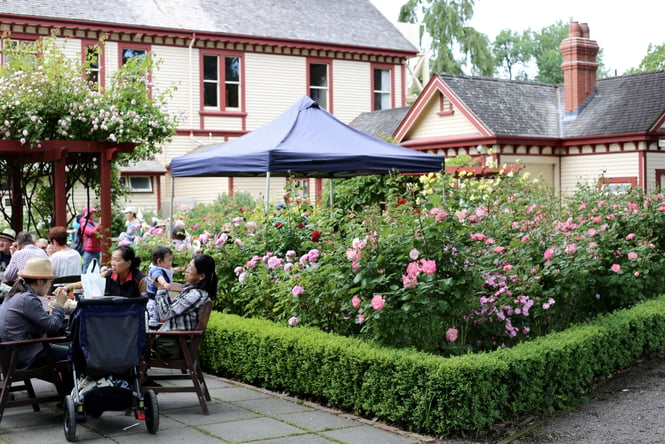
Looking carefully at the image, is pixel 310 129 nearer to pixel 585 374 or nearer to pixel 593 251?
pixel 593 251

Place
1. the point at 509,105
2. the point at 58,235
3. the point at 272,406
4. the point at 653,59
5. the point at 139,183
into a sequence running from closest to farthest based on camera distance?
the point at 272,406
the point at 58,235
the point at 509,105
the point at 139,183
the point at 653,59

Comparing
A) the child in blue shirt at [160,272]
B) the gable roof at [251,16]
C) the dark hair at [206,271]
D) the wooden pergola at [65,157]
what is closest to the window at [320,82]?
the gable roof at [251,16]

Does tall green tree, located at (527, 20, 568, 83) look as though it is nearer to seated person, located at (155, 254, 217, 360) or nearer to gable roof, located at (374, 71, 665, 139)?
gable roof, located at (374, 71, 665, 139)

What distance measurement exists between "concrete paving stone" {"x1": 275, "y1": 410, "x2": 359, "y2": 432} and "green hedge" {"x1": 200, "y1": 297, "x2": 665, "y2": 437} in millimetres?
167

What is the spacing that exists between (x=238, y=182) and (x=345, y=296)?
19.6m

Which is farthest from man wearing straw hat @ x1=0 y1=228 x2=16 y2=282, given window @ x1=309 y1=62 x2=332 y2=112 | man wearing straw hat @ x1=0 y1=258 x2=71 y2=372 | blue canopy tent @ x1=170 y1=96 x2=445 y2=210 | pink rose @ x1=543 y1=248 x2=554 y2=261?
window @ x1=309 y1=62 x2=332 y2=112

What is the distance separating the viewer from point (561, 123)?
22.9 metres

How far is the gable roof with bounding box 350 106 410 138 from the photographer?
85.7ft

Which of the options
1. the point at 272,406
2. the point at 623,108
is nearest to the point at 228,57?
the point at 623,108

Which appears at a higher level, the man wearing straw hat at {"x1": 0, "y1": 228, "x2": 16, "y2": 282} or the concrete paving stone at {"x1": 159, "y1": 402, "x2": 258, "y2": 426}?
the man wearing straw hat at {"x1": 0, "y1": 228, "x2": 16, "y2": 282}

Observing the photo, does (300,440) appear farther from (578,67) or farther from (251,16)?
(251,16)

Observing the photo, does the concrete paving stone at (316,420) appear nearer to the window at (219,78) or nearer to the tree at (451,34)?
the window at (219,78)

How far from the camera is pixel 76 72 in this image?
38.9 ft

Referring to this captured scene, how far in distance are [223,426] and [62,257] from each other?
392 cm
